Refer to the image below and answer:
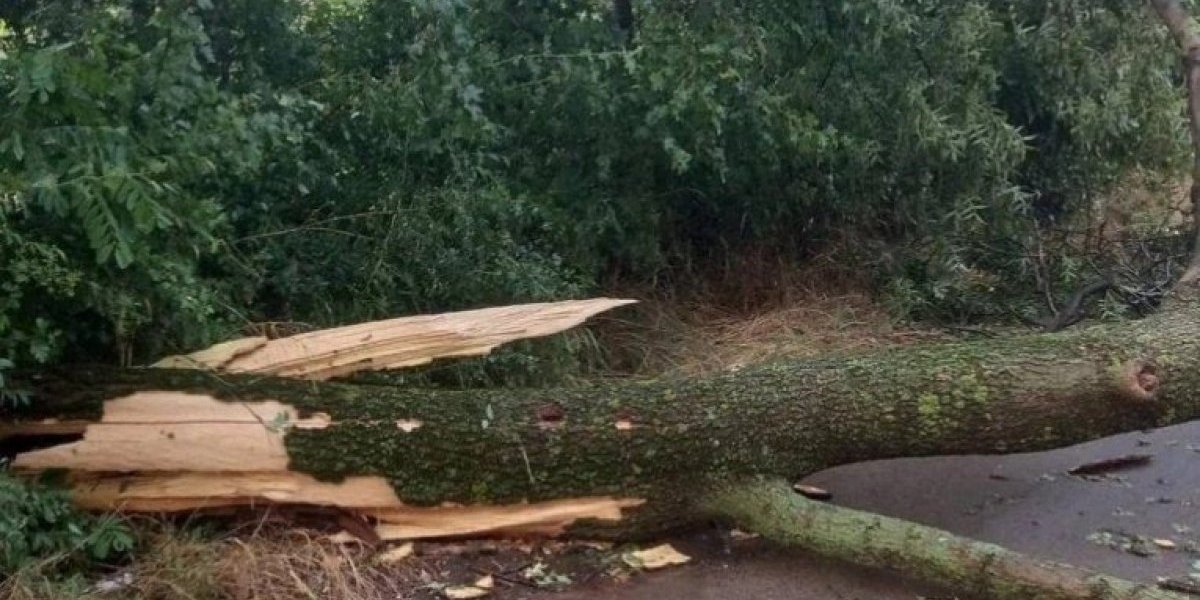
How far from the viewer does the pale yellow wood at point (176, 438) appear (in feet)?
14.9

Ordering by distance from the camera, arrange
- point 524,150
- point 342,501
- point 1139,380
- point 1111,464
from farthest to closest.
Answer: point 524,150 → point 1111,464 → point 1139,380 → point 342,501

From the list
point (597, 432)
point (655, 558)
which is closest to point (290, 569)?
point (597, 432)

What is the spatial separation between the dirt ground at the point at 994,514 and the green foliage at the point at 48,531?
1.59m

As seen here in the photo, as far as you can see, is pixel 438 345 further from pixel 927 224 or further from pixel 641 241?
pixel 927 224

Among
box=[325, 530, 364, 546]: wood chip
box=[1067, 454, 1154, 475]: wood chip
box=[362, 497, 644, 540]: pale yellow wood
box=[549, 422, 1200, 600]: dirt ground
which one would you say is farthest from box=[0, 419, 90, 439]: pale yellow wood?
box=[1067, 454, 1154, 475]: wood chip

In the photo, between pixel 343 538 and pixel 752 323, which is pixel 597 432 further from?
pixel 752 323

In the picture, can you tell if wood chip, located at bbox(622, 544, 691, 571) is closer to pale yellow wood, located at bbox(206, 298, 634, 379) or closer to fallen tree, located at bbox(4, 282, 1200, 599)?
fallen tree, located at bbox(4, 282, 1200, 599)

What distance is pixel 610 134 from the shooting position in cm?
728

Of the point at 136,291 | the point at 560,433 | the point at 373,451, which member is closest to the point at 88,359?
the point at 136,291

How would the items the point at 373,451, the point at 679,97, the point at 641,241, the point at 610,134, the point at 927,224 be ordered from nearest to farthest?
the point at 373,451 < the point at 679,97 < the point at 610,134 < the point at 641,241 < the point at 927,224

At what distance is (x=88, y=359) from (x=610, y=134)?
3.38 m

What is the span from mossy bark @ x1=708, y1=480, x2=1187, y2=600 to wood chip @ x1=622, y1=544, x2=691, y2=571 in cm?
22

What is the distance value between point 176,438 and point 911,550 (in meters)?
2.63

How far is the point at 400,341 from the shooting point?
505cm
